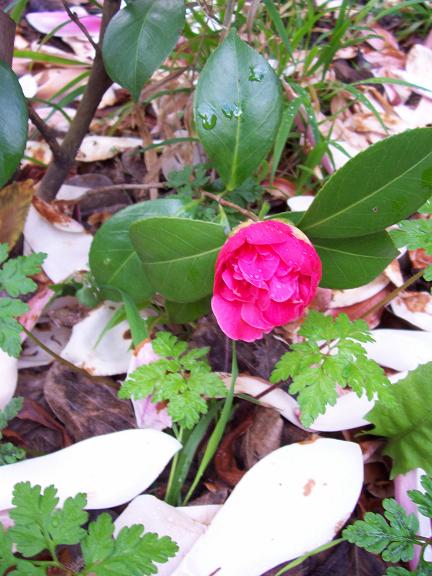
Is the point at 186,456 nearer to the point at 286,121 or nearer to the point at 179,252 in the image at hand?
the point at 179,252

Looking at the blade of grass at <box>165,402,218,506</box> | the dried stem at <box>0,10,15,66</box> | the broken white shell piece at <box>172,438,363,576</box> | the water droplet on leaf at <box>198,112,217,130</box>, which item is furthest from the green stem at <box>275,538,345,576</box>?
the dried stem at <box>0,10,15,66</box>

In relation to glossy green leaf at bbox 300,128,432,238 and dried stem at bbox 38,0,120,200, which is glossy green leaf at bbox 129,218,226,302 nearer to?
glossy green leaf at bbox 300,128,432,238

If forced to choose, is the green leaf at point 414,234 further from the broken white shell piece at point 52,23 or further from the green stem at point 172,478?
the broken white shell piece at point 52,23

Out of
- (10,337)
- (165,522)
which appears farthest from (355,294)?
(10,337)

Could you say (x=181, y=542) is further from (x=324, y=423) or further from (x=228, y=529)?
(x=324, y=423)

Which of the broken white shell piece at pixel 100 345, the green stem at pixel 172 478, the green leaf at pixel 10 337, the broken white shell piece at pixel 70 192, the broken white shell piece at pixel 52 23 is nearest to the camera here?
the green leaf at pixel 10 337

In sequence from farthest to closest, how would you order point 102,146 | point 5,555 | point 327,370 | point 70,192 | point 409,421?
1. point 102,146
2. point 70,192
3. point 409,421
4. point 327,370
5. point 5,555

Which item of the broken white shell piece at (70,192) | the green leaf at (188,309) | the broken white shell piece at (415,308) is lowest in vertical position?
the broken white shell piece at (415,308)

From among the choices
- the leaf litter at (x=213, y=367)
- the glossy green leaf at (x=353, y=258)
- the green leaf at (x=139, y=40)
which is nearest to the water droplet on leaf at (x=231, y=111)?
the green leaf at (x=139, y=40)

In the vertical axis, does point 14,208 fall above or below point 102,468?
above
